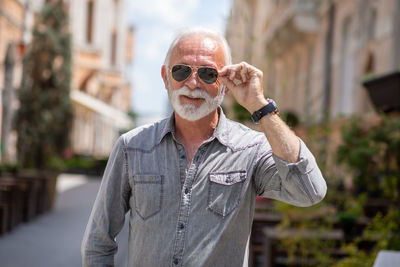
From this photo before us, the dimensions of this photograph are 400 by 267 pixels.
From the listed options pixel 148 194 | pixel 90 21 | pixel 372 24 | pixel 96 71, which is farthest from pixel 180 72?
pixel 90 21

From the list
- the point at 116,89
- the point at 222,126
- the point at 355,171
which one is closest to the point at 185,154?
the point at 222,126

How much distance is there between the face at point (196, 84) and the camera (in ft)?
6.62

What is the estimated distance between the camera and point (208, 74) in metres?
2.01

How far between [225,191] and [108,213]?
44cm

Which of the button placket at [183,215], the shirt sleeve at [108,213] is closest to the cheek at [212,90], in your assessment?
the button placket at [183,215]

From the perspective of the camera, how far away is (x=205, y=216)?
6.41 feet

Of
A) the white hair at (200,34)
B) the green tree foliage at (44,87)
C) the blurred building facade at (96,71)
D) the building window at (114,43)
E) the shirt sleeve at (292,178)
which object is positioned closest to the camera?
the shirt sleeve at (292,178)

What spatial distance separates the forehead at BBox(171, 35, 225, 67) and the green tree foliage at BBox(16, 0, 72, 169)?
11374 mm

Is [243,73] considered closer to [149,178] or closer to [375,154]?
[149,178]

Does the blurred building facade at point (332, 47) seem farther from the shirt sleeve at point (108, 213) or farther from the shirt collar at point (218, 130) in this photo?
the shirt sleeve at point (108, 213)

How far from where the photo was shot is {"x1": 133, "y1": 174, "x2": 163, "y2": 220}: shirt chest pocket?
198cm

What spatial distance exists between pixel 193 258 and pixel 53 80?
1171cm

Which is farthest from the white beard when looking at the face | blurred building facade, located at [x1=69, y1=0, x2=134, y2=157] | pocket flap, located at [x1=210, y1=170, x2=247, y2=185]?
blurred building facade, located at [x1=69, y1=0, x2=134, y2=157]

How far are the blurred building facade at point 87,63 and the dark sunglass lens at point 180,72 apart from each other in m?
10.0
